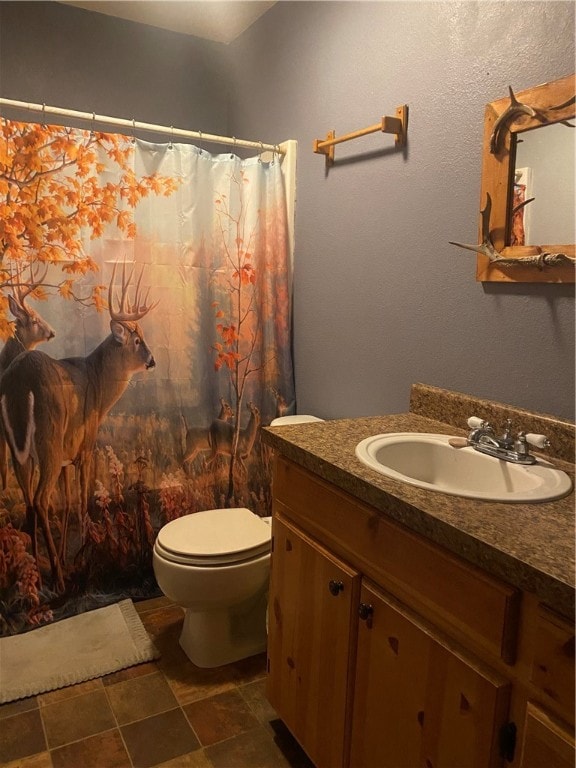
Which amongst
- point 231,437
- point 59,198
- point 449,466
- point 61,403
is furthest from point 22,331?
point 449,466

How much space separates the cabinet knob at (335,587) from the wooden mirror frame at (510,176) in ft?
2.87

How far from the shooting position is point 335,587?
1.35 meters

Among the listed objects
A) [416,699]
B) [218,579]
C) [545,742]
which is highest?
[545,742]

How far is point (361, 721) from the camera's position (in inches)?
51.4

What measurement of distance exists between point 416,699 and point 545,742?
295 mm

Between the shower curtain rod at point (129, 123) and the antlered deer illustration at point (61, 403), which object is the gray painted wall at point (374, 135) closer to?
the shower curtain rod at point (129, 123)

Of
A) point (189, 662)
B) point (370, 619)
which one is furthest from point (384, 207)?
point (189, 662)

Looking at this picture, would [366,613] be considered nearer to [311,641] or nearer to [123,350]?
[311,641]

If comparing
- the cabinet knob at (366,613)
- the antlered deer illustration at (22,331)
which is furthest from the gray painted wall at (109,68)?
the cabinet knob at (366,613)

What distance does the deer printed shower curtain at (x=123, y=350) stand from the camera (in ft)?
6.72

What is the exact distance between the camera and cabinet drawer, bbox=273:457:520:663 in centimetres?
96

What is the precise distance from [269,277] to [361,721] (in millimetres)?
1656

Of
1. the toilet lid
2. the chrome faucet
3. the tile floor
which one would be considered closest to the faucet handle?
the chrome faucet

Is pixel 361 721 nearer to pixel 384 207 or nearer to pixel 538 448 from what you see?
pixel 538 448
